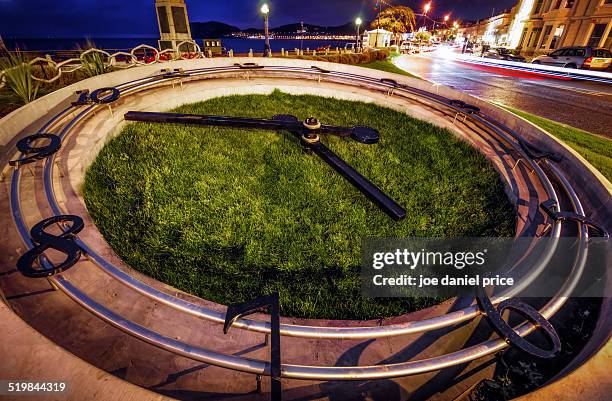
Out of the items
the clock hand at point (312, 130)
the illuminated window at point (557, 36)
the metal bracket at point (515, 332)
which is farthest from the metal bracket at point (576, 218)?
the illuminated window at point (557, 36)

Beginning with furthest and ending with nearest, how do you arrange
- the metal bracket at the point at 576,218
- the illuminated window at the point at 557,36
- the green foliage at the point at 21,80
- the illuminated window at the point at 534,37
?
the illuminated window at the point at 534,37 < the illuminated window at the point at 557,36 < the green foliage at the point at 21,80 < the metal bracket at the point at 576,218

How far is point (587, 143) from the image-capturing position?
23.3ft

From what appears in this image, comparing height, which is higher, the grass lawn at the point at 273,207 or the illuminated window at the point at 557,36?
the illuminated window at the point at 557,36

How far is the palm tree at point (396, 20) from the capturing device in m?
56.2

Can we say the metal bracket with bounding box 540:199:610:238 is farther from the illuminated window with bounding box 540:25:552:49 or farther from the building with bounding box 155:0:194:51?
the illuminated window with bounding box 540:25:552:49

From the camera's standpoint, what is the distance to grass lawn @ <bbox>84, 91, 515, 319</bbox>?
11.6ft

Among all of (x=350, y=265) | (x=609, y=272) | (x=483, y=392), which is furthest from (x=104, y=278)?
(x=609, y=272)

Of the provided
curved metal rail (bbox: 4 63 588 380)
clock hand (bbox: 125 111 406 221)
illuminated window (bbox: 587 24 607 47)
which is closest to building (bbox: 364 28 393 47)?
illuminated window (bbox: 587 24 607 47)

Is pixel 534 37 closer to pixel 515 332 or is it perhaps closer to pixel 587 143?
pixel 587 143

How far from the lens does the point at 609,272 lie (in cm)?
281

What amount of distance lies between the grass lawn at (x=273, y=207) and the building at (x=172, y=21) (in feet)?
69.6

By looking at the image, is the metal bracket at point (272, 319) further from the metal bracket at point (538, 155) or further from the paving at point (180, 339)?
the metal bracket at point (538, 155)

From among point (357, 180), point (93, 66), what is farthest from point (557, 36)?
point (93, 66)

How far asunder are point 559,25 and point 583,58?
2101 cm
